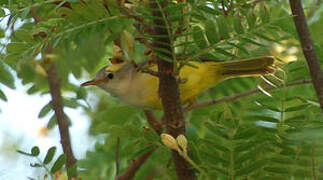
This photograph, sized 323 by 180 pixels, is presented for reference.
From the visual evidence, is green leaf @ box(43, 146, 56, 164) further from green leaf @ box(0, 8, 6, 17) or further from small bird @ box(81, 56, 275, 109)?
small bird @ box(81, 56, 275, 109)

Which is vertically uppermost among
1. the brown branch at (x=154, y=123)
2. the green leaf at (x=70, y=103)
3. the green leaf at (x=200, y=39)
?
the green leaf at (x=200, y=39)

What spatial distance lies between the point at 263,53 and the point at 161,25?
0.81 m

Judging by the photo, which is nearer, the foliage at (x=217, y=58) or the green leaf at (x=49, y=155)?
the foliage at (x=217, y=58)

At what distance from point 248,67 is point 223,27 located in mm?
720

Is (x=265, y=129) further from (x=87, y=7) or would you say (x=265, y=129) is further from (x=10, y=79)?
(x=10, y=79)

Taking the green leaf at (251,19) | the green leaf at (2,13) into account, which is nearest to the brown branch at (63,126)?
the green leaf at (2,13)

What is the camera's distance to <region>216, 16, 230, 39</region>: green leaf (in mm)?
1578

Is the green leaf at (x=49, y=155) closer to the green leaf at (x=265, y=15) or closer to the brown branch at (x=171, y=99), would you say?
the brown branch at (x=171, y=99)

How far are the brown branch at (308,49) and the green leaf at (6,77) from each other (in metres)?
1.00

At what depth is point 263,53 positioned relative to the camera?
229 centimetres

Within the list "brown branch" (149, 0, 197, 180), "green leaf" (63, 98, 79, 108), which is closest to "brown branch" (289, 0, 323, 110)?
"brown branch" (149, 0, 197, 180)

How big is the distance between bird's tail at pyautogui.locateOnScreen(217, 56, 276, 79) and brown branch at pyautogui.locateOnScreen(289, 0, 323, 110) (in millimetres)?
248

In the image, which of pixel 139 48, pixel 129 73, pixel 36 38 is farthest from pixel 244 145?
pixel 129 73

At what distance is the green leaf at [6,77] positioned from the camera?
1.94 meters
